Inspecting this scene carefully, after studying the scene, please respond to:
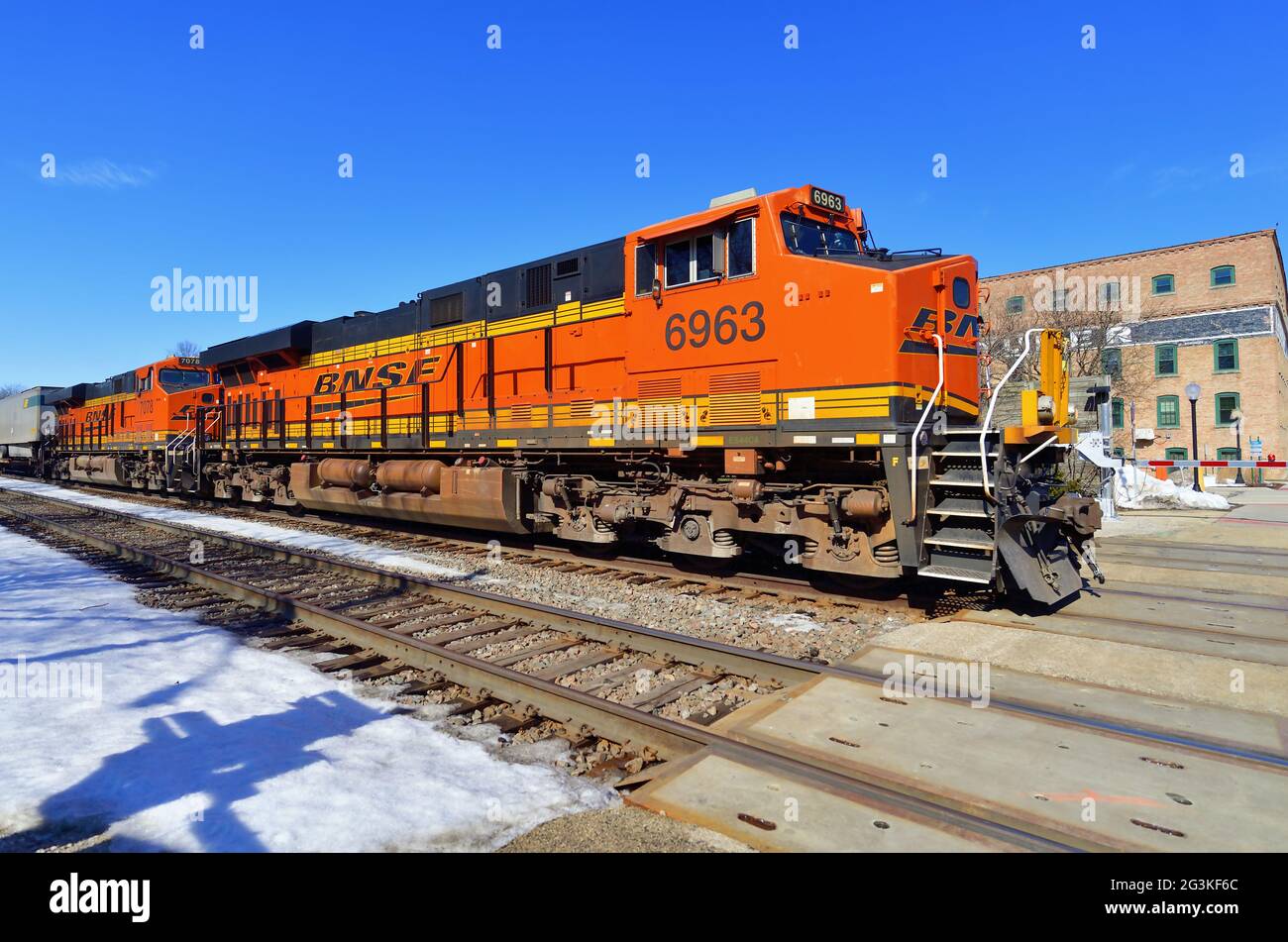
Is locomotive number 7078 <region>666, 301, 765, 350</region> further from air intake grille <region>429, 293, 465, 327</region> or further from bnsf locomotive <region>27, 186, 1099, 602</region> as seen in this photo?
air intake grille <region>429, 293, 465, 327</region>

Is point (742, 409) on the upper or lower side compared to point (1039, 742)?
upper

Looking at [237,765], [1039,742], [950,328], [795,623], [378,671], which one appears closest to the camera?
[237,765]

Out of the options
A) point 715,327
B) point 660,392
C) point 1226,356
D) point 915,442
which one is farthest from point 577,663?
point 1226,356

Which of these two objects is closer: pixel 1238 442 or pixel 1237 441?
pixel 1238 442

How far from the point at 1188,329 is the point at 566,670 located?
129 ft

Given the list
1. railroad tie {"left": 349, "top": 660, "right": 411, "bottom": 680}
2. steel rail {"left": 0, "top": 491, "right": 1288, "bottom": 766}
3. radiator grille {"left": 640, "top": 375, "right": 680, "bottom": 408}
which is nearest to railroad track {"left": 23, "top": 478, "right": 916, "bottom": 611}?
steel rail {"left": 0, "top": 491, "right": 1288, "bottom": 766}

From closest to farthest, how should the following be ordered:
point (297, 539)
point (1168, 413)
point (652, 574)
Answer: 1. point (652, 574)
2. point (297, 539)
3. point (1168, 413)

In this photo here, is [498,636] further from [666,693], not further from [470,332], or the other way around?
[470,332]

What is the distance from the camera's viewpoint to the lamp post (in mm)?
30812

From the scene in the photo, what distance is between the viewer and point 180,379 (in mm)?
20234

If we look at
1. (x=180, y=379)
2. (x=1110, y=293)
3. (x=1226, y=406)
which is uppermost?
(x=1110, y=293)

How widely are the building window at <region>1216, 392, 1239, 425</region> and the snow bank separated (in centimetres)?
1795
